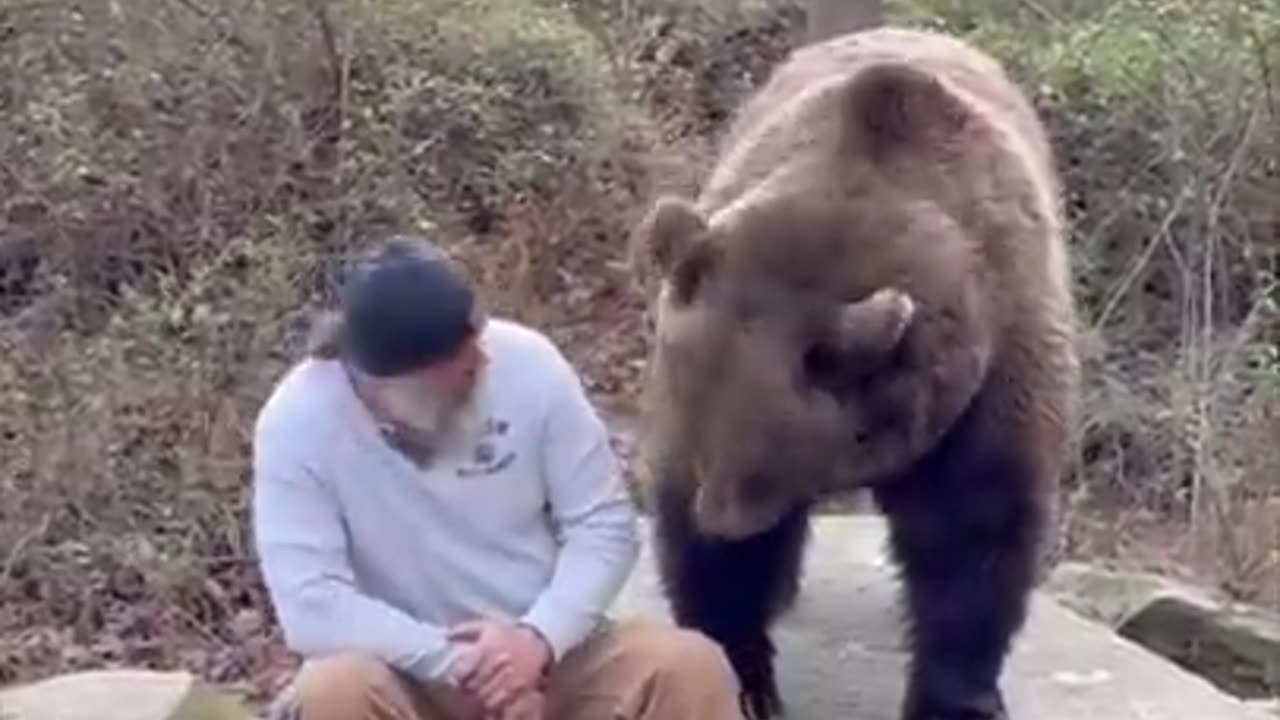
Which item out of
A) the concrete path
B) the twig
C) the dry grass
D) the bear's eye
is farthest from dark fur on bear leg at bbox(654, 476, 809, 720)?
the twig

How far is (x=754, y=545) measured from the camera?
567 cm

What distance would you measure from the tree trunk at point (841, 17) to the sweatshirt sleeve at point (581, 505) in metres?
4.89

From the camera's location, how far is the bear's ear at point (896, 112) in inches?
223

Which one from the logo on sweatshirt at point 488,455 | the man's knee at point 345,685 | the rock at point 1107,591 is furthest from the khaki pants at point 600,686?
the rock at point 1107,591

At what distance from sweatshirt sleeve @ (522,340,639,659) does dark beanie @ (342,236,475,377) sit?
31 cm

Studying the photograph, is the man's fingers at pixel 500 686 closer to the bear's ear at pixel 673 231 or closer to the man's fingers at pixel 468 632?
the man's fingers at pixel 468 632

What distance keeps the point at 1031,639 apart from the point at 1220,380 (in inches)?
119

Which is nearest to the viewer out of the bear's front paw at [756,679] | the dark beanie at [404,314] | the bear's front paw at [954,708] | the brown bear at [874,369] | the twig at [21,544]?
the dark beanie at [404,314]

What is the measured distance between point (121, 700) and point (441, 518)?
152 centimetres

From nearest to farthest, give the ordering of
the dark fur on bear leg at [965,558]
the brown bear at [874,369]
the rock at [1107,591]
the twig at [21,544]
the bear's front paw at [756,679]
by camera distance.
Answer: the brown bear at [874,369] → the dark fur on bear leg at [965,558] → the bear's front paw at [756,679] → the rock at [1107,591] → the twig at [21,544]

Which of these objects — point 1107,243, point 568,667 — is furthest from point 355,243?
point 568,667

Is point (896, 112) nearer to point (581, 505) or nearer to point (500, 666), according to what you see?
point (581, 505)

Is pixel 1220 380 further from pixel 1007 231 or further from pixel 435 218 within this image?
pixel 1007 231

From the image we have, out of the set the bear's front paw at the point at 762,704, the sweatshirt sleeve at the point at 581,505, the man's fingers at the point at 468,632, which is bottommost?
the bear's front paw at the point at 762,704
